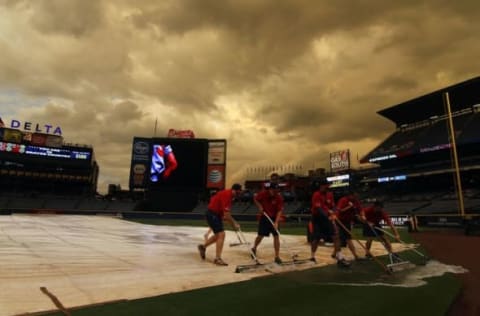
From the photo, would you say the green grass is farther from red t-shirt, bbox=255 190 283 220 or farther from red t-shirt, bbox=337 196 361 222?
red t-shirt, bbox=337 196 361 222

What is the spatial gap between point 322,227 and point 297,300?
3.62 meters

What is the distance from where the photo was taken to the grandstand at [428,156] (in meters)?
40.1

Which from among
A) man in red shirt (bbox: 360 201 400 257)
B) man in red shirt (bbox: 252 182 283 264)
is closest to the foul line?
man in red shirt (bbox: 252 182 283 264)

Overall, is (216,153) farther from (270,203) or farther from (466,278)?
(466,278)

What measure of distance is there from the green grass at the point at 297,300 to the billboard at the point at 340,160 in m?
49.7

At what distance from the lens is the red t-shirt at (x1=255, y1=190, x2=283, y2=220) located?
8133 mm

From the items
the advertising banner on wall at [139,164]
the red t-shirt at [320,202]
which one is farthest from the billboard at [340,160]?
the red t-shirt at [320,202]

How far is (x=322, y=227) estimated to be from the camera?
8.16 m

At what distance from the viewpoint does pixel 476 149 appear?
42906mm

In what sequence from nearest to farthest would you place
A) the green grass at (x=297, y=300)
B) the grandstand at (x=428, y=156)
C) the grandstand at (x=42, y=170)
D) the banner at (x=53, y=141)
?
the green grass at (x=297, y=300) < the grandstand at (x=428, y=156) < the grandstand at (x=42, y=170) < the banner at (x=53, y=141)

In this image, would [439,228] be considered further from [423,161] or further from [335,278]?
[423,161]

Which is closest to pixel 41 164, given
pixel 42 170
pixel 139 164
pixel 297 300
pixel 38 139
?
pixel 42 170

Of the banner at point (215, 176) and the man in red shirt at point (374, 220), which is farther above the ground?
the banner at point (215, 176)

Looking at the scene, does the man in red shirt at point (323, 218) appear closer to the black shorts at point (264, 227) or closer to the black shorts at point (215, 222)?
the black shorts at point (264, 227)
